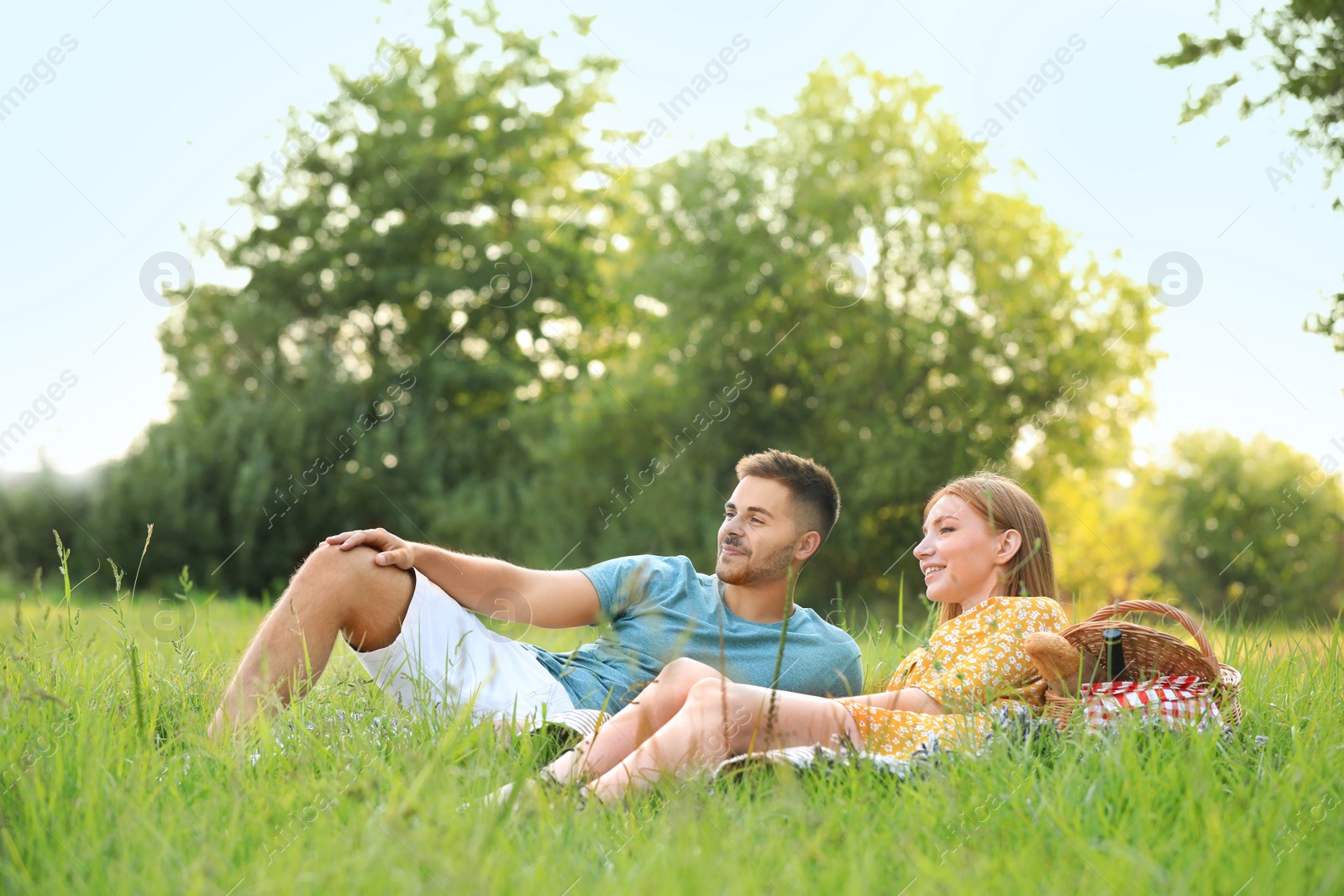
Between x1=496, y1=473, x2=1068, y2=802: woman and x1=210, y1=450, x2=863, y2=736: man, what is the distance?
0.26m

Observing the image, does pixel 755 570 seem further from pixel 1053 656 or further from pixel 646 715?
pixel 1053 656

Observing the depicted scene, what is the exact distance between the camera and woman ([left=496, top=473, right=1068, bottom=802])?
2.73m

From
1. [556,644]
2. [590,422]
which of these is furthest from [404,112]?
[556,644]

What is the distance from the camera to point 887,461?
11.7 m

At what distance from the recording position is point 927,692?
10.4ft

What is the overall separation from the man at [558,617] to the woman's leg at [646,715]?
17 cm

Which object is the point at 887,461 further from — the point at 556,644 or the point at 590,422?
the point at 556,644

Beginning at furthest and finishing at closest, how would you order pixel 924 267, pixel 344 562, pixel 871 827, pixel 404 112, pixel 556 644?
pixel 404 112 < pixel 924 267 < pixel 556 644 < pixel 344 562 < pixel 871 827

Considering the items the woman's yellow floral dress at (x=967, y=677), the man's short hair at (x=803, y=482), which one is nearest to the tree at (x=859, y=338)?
the man's short hair at (x=803, y=482)

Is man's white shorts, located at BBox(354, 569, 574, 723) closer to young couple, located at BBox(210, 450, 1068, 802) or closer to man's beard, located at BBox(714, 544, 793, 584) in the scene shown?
young couple, located at BBox(210, 450, 1068, 802)

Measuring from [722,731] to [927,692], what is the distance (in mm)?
805

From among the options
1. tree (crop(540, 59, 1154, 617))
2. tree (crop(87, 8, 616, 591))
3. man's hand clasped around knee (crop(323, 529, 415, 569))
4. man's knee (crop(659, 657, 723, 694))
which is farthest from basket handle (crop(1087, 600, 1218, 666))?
tree (crop(87, 8, 616, 591))

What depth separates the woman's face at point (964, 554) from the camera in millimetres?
3605

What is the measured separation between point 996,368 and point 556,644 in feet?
22.4
